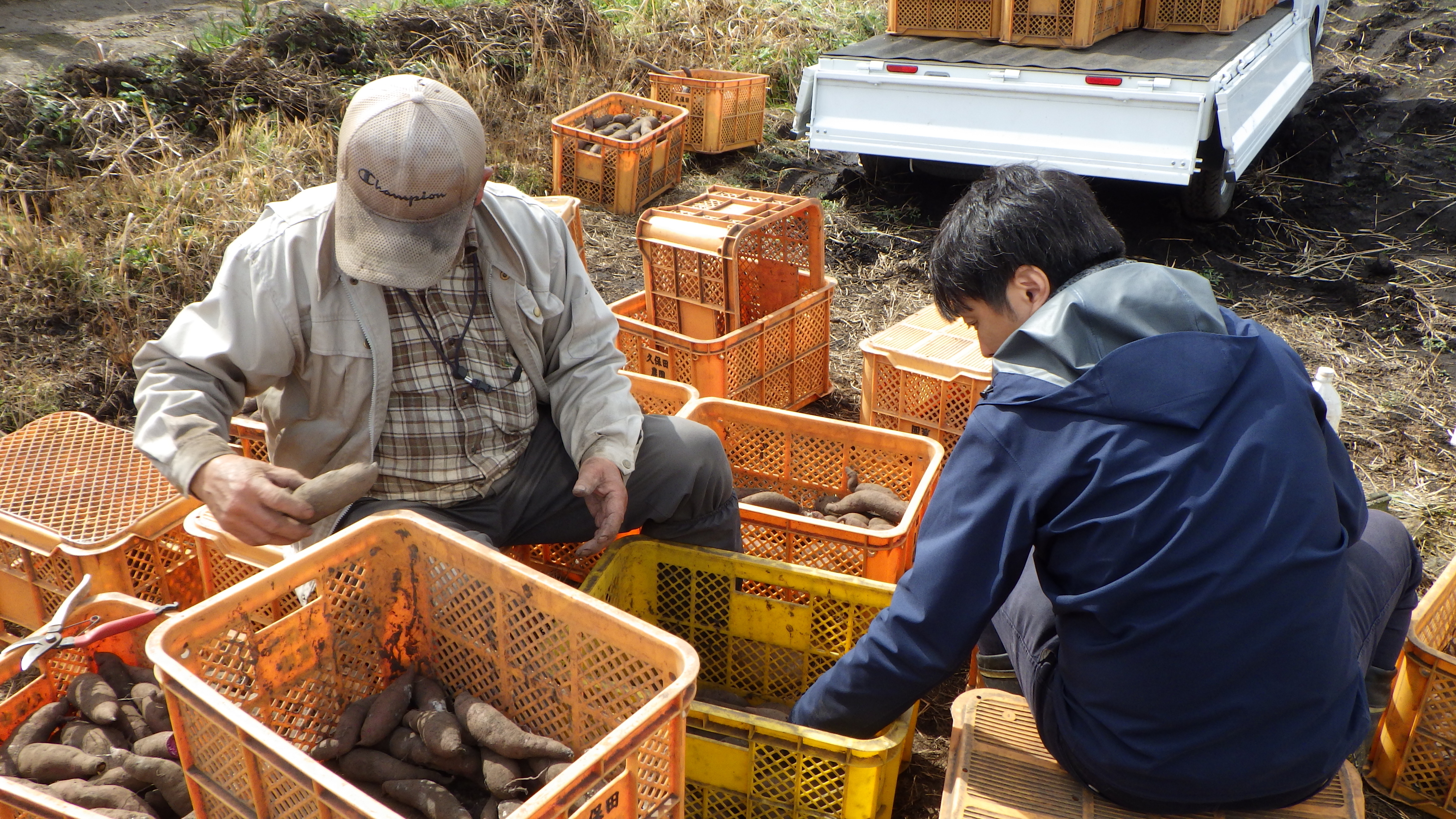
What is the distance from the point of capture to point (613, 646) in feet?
5.60

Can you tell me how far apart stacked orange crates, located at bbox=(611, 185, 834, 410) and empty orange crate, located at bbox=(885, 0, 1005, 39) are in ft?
9.88

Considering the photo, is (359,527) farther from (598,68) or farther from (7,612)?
(598,68)

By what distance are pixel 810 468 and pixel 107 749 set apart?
195cm

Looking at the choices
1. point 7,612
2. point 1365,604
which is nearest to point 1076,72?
point 1365,604

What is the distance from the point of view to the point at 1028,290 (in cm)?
188

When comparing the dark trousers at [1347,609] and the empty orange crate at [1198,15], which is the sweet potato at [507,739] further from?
the empty orange crate at [1198,15]

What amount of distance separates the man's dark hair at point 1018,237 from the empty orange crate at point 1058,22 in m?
4.64

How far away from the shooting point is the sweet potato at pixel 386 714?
1.90 metres

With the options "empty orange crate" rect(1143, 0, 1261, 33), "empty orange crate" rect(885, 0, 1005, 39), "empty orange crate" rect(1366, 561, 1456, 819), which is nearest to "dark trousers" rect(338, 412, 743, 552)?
"empty orange crate" rect(1366, 561, 1456, 819)

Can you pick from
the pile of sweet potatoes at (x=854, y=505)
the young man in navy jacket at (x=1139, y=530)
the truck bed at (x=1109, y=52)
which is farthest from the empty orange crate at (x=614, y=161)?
the young man in navy jacket at (x=1139, y=530)

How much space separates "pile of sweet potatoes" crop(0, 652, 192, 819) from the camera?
192 centimetres

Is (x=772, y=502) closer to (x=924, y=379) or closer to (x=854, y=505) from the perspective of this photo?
(x=854, y=505)

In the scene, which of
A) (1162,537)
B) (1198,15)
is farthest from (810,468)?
(1198,15)

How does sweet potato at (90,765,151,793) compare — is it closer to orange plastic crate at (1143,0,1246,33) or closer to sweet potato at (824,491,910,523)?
sweet potato at (824,491,910,523)
